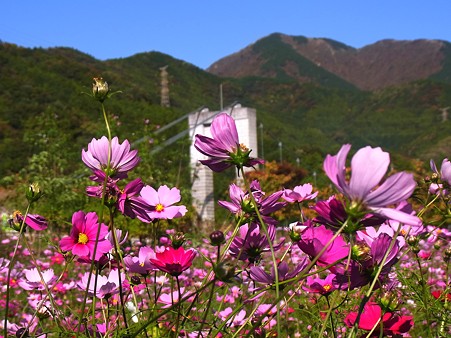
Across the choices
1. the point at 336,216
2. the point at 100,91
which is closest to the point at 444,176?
the point at 336,216

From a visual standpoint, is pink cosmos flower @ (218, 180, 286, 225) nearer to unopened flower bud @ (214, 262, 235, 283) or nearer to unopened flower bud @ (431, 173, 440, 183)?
unopened flower bud @ (214, 262, 235, 283)

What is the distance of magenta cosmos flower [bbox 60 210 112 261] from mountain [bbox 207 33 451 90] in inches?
4740

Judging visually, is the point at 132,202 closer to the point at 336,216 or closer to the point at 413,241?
the point at 336,216

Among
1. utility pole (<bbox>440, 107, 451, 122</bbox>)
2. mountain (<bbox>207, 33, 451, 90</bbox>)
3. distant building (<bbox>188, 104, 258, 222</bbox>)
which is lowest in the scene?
distant building (<bbox>188, 104, 258, 222</bbox>)

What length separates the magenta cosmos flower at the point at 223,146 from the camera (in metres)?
0.79

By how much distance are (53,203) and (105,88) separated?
6.40 meters

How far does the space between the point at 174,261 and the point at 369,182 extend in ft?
1.29

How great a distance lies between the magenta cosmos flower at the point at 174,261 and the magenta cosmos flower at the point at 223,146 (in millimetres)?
152

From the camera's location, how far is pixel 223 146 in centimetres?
81

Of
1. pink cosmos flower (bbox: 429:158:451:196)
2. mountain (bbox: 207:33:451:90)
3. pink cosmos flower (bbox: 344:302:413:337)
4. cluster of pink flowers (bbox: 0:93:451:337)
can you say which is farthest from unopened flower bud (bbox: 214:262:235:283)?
mountain (bbox: 207:33:451:90)

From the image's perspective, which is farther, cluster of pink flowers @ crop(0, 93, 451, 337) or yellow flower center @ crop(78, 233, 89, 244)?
yellow flower center @ crop(78, 233, 89, 244)

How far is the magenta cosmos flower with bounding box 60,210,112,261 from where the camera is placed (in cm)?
86

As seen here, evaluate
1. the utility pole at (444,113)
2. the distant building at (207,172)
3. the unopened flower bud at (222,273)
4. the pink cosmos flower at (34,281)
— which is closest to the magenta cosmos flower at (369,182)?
the unopened flower bud at (222,273)

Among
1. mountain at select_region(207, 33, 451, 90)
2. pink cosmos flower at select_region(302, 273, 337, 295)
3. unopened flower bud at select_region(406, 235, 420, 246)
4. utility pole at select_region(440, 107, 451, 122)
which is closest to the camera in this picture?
pink cosmos flower at select_region(302, 273, 337, 295)
